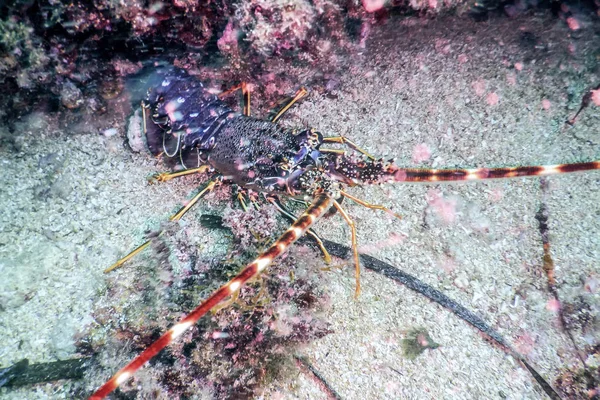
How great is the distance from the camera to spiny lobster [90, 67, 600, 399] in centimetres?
188

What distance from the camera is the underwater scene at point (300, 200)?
6.09 feet

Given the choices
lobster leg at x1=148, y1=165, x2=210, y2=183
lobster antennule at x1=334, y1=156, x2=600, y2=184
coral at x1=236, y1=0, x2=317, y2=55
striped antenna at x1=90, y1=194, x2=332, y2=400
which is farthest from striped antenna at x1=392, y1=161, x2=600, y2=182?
lobster leg at x1=148, y1=165, x2=210, y2=183

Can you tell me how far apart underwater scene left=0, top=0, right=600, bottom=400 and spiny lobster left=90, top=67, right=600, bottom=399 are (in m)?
0.02

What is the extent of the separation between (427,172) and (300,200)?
965 mm

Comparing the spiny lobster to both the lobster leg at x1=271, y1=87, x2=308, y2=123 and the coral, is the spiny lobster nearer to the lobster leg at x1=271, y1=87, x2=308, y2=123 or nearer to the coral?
the lobster leg at x1=271, y1=87, x2=308, y2=123

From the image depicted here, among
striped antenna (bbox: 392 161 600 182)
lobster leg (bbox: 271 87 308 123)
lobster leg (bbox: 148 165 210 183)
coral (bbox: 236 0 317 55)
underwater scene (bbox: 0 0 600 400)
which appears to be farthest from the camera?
lobster leg (bbox: 271 87 308 123)

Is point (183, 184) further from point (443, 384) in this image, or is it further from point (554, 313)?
point (554, 313)

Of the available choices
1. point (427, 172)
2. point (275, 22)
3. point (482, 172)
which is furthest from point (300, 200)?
point (275, 22)

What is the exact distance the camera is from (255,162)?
2.61m

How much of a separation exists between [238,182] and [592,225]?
111 inches

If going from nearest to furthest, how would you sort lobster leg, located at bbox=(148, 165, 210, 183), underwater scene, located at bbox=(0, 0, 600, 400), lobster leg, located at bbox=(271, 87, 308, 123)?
underwater scene, located at bbox=(0, 0, 600, 400), lobster leg, located at bbox=(148, 165, 210, 183), lobster leg, located at bbox=(271, 87, 308, 123)

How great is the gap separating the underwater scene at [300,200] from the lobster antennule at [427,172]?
0.01 m

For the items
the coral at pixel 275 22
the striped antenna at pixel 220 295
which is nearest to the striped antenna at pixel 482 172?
the striped antenna at pixel 220 295

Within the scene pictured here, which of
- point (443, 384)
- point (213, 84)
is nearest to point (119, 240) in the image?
point (213, 84)
